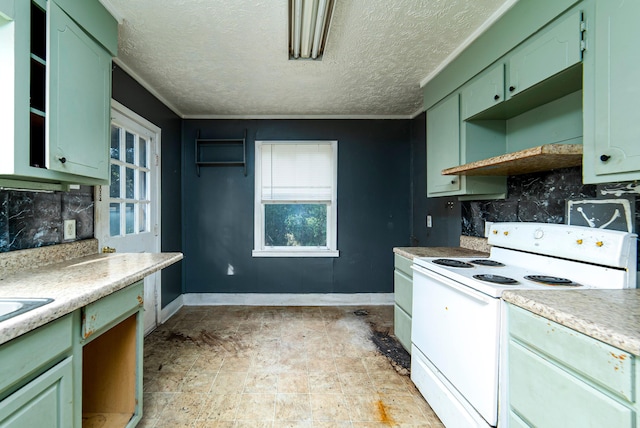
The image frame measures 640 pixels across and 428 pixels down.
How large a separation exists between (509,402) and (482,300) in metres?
0.42

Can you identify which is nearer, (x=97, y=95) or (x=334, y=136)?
(x=97, y=95)

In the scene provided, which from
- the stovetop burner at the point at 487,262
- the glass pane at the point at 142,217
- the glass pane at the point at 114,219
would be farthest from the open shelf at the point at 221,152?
the stovetop burner at the point at 487,262

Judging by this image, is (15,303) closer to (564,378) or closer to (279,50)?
(564,378)

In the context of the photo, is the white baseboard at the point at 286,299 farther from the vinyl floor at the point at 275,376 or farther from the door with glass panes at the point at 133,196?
the door with glass panes at the point at 133,196

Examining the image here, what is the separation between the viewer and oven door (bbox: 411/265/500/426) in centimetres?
121

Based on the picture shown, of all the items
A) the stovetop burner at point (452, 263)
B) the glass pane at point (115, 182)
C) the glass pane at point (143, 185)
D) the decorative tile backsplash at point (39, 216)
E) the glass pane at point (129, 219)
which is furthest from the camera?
the glass pane at point (143, 185)

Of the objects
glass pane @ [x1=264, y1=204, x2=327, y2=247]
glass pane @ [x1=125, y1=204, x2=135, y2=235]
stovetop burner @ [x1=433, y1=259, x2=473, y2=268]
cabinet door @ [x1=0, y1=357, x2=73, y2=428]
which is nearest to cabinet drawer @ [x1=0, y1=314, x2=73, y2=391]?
cabinet door @ [x1=0, y1=357, x2=73, y2=428]

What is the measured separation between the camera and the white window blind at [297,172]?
3490 millimetres

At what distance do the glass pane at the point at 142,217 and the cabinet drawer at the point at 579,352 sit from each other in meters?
3.03

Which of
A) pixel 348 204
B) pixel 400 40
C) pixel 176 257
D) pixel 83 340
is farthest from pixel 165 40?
pixel 348 204

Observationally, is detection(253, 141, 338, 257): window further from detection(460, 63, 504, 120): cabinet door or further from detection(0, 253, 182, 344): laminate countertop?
detection(0, 253, 182, 344): laminate countertop

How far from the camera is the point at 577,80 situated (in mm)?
1397

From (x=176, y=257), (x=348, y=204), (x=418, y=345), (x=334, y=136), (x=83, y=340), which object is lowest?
(x=418, y=345)

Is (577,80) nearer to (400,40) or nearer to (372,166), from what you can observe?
(400,40)
